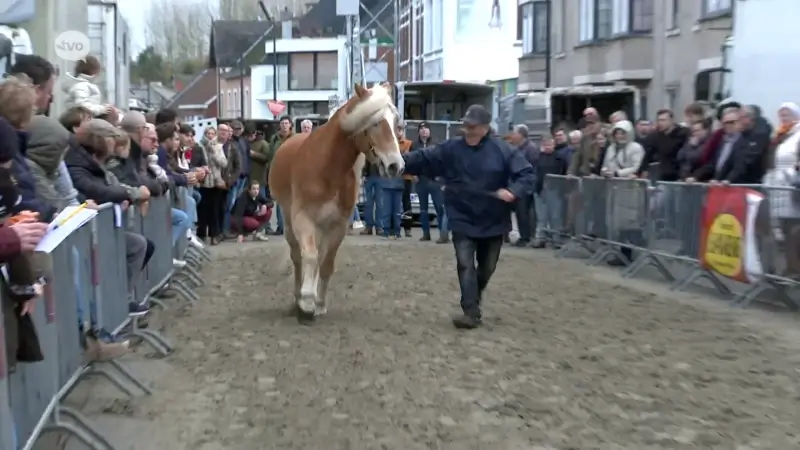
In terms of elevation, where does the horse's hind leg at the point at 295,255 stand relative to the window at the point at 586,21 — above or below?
below

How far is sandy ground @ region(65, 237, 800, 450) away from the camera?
261 inches

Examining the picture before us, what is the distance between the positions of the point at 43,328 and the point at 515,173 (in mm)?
5365

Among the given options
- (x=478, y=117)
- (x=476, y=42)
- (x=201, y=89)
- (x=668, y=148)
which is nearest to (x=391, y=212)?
(x=668, y=148)

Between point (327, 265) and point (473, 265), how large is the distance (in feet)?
4.53

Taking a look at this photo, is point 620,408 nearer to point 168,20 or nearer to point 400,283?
point 400,283

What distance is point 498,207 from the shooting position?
10.5 meters

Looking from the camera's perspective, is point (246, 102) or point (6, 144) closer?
point (6, 144)

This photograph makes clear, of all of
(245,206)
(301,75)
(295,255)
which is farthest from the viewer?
(301,75)

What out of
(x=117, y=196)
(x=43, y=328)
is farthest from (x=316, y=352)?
(x=43, y=328)

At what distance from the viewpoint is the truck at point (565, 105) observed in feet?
85.7

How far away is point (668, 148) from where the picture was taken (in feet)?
52.1

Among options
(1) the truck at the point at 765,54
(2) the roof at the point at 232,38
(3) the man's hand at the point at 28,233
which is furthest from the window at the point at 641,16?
(2) the roof at the point at 232,38

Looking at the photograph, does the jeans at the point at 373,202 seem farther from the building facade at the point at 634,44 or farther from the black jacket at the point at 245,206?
the building facade at the point at 634,44

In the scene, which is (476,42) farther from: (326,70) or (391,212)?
(391,212)
